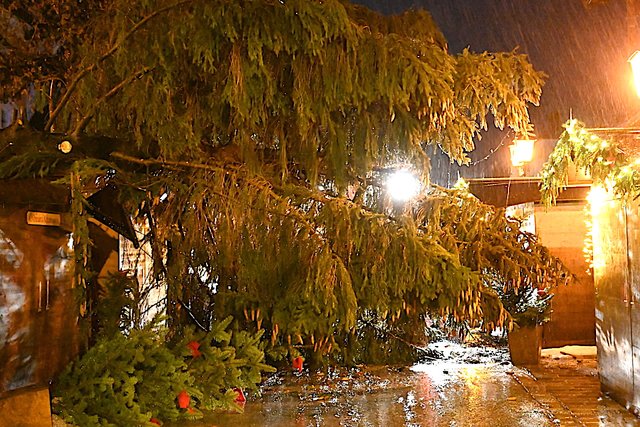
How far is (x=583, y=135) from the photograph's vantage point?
6.84 metres

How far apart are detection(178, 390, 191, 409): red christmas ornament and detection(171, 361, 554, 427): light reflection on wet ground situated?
1356mm

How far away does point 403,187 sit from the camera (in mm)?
8289

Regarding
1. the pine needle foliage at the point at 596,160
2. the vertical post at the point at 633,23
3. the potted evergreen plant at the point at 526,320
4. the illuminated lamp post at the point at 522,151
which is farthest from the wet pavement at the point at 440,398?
the vertical post at the point at 633,23

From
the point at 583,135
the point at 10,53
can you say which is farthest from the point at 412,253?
the point at 10,53

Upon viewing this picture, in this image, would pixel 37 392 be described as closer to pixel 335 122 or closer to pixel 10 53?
pixel 335 122

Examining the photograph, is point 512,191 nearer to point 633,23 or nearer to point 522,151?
point 522,151

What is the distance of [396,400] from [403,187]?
2.78 m

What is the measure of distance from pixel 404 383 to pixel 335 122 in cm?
458

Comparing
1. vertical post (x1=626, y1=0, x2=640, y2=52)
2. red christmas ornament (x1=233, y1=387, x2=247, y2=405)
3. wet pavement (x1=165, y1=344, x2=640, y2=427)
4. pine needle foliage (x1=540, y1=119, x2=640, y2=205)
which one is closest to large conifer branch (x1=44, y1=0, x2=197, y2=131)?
red christmas ornament (x1=233, y1=387, x2=247, y2=405)

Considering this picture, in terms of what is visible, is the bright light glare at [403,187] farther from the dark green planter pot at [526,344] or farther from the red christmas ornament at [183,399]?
the red christmas ornament at [183,399]

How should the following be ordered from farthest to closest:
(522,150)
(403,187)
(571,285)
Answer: (571,285) < (522,150) < (403,187)

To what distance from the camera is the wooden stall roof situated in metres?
10.7

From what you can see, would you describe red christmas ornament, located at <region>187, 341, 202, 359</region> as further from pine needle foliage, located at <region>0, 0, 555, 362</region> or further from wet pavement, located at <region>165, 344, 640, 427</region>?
wet pavement, located at <region>165, 344, 640, 427</region>

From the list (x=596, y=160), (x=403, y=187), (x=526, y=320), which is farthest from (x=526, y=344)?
(x=596, y=160)
